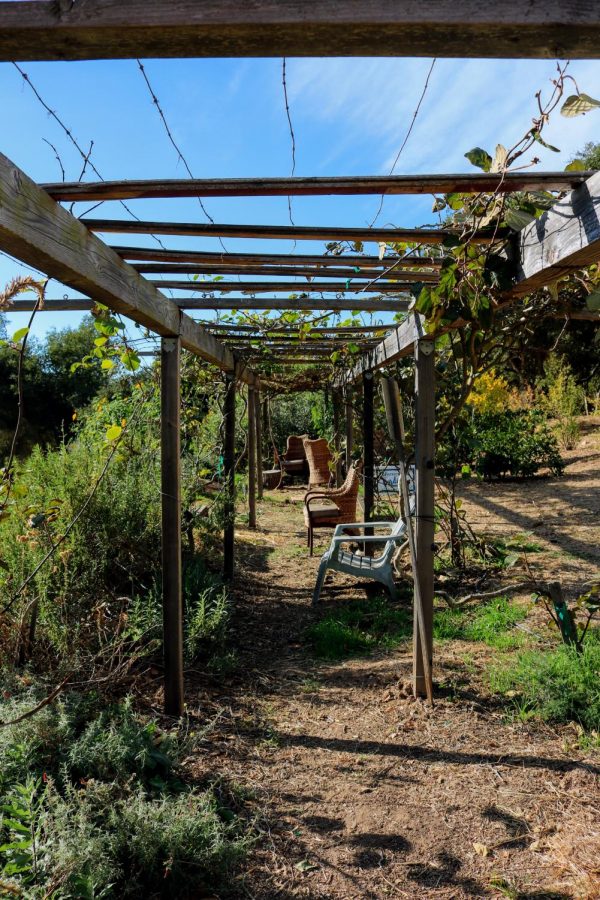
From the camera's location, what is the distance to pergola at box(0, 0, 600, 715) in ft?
3.44

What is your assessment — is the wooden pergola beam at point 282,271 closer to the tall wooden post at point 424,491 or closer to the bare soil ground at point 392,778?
the tall wooden post at point 424,491

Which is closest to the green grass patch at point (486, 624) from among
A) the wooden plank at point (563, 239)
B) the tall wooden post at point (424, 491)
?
the tall wooden post at point (424, 491)

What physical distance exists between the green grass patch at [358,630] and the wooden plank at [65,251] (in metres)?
2.47

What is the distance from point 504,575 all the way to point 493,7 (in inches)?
200

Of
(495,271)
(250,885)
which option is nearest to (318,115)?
(495,271)

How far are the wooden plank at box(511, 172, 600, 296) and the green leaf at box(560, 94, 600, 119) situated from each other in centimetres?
18

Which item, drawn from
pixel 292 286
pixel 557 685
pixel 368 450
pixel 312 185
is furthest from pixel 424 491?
pixel 368 450

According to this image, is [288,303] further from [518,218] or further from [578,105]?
[578,105]

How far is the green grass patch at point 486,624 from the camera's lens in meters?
4.13

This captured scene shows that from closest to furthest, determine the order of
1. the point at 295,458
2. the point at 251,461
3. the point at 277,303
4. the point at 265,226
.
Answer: the point at 265,226, the point at 277,303, the point at 251,461, the point at 295,458

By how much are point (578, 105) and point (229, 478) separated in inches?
185

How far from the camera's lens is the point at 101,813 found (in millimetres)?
2105

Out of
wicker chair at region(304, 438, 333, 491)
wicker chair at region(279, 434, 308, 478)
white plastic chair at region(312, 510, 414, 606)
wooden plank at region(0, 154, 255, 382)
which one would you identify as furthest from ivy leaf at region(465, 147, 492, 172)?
wicker chair at region(279, 434, 308, 478)

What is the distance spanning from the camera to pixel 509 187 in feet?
6.61
